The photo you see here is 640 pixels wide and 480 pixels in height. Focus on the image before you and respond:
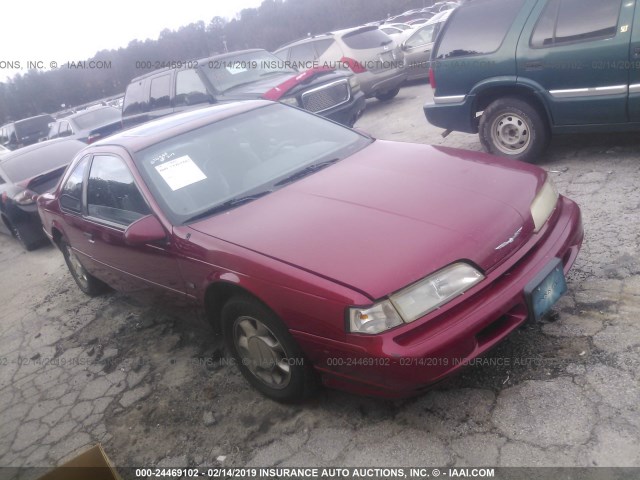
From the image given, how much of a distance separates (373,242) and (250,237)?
2.23 ft

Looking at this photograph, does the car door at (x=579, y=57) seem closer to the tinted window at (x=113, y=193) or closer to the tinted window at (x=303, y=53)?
the tinted window at (x=113, y=193)

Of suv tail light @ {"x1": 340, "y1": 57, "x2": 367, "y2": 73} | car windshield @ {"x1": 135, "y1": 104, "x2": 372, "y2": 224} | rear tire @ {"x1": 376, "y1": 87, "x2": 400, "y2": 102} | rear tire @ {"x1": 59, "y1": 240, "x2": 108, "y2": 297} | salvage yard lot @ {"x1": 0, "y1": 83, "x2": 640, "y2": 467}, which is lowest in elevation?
salvage yard lot @ {"x1": 0, "y1": 83, "x2": 640, "y2": 467}

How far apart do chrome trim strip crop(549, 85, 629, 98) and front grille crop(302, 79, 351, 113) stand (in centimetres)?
390

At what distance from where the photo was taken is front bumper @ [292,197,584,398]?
87.3 inches

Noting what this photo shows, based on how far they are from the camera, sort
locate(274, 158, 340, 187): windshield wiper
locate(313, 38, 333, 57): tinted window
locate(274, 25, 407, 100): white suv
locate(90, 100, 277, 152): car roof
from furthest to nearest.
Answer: locate(313, 38, 333, 57): tinted window → locate(274, 25, 407, 100): white suv → locate(90, 100, 277, 152): car roof → locate(274, 158, 340, 187): windshield wiper

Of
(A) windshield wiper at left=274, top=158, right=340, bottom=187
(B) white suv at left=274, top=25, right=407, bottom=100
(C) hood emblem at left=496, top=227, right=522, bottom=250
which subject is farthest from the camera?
(B) white suv at left=274, top=25, right=407, bottom=100

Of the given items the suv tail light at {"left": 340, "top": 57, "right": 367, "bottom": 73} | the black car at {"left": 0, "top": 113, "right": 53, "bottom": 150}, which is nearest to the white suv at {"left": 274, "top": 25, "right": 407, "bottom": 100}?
the suv tail light at {"left": 340, "top": 57, "right": 367, "bottom": 73}

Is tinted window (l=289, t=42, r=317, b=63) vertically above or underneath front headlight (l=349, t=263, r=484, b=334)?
above

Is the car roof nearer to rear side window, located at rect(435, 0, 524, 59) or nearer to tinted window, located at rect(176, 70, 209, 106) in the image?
rear side window, located at rect(435, 0, 524, 59)

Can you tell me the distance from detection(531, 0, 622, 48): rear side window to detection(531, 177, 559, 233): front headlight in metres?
2.35

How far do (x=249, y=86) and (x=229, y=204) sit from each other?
584cm

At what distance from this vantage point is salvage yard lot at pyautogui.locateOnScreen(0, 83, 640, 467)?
2.35 meters

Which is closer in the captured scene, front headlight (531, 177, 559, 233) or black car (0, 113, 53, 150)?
front headlight (531, 177, 559, 233)

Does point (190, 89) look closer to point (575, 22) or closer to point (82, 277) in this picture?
point (82, 277)
